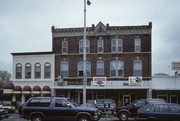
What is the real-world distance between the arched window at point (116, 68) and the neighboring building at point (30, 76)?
27.2ft

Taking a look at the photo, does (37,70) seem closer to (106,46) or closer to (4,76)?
(106,46)

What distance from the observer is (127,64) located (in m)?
39.6

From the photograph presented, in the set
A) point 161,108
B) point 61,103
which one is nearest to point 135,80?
point 161,108

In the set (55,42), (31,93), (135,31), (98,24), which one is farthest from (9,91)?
(135,31)

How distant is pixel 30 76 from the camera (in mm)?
41781

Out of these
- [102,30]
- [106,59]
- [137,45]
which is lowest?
[106,59]

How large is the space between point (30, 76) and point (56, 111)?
2404 cm

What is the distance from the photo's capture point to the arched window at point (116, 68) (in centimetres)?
3981

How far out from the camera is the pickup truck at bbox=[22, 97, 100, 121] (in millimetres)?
18562

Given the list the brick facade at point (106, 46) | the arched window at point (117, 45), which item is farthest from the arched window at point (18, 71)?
the arched window at point (117, 45)

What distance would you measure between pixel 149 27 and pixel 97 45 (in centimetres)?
734

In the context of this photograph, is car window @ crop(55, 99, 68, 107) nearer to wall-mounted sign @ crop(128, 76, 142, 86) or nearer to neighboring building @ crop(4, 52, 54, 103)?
wall-mounted sign @ crop(128, 76, 142, 86)

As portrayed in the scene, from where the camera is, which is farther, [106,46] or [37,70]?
[37,70]

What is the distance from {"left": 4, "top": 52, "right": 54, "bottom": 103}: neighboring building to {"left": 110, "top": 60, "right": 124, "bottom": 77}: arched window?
829cm
